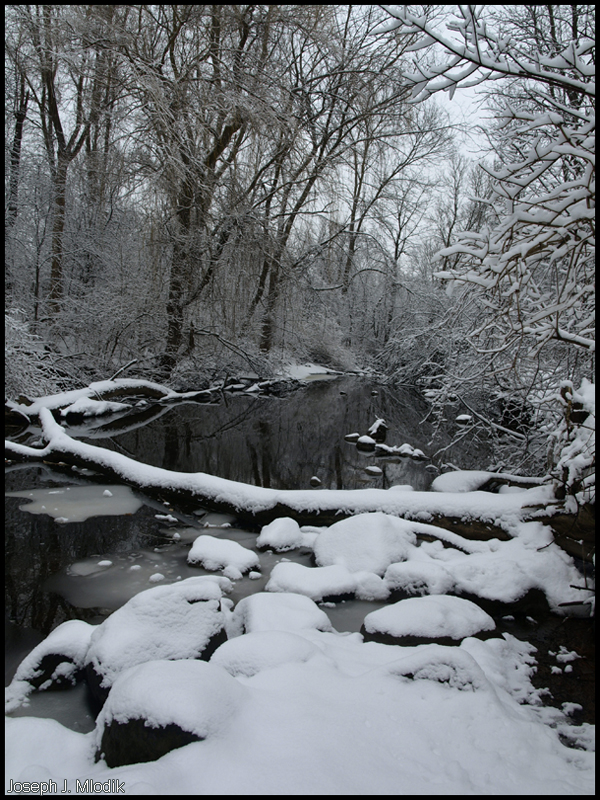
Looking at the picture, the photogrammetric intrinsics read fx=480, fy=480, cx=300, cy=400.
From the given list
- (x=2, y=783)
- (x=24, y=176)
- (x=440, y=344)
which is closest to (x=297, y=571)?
(x=2, y=783)

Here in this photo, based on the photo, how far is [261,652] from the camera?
8.27ft

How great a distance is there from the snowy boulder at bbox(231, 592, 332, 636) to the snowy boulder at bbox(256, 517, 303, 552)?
3.50 ft

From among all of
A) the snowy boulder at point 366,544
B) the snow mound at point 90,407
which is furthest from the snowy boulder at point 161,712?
the snow mound at point 90,407

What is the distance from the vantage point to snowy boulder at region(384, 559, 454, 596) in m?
3.61

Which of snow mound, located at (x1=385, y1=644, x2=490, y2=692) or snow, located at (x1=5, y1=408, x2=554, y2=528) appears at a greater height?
snow, located at (x1=5, y1=408, x2=554, y2=528)

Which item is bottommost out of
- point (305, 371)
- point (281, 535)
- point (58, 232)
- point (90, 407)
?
point (281, 535)

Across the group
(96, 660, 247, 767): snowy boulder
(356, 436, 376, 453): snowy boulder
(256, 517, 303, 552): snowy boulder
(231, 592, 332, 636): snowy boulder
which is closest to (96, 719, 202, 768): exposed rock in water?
(96, 660, 247, 767): snowy boulder

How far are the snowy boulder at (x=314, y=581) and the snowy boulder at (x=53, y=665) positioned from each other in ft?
4.54

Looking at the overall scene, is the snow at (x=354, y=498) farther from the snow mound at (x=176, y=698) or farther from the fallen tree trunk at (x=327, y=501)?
the snow mound at (x=176, y=698)

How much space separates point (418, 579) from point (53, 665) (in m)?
2.47

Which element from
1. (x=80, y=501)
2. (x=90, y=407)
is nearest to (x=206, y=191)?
(x=90, y=407)

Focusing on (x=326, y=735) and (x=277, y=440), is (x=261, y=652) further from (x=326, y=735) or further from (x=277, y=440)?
(x=277, y=440)

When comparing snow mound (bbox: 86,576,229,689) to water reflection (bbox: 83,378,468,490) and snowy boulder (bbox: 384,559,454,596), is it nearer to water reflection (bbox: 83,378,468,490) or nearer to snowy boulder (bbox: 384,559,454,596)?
snowy boulder (bbox: 384,559,454,596)

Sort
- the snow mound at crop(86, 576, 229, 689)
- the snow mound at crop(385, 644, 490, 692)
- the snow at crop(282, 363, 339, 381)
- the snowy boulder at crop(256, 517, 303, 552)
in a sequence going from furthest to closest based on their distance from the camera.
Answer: the snow at crop(282, 363, 339, 381) → the snowy boulder at crop(256, 517, 303, 552) → the snow mound at crop(86, 576, 229, 689) → the snow mound at crop(385, 644, 490, 692)
